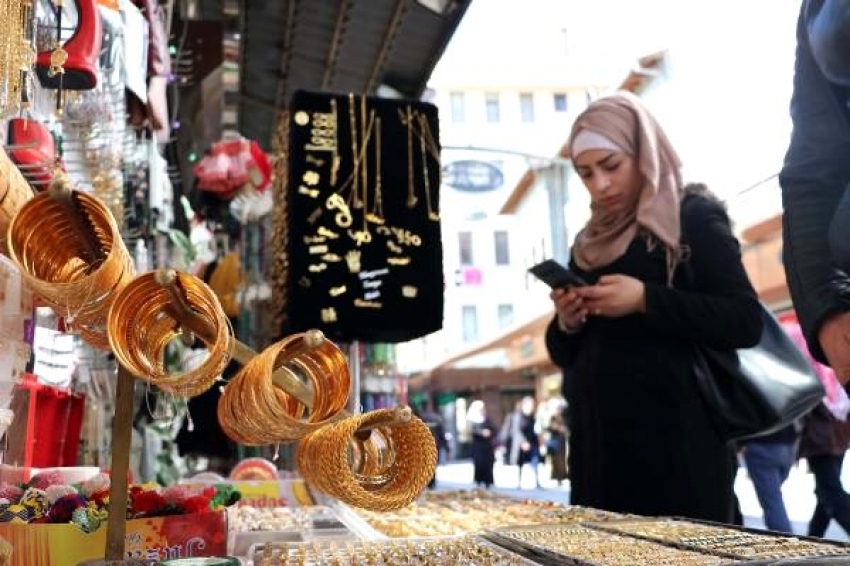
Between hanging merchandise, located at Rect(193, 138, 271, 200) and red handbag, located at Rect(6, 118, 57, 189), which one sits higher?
hanging merchandise, located at Rect(193, 138, 271, 200)

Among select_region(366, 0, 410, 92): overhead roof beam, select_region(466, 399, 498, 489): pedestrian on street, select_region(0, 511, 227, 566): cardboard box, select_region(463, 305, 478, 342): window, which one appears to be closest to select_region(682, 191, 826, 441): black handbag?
select_region(0, 511, 227, 566): cardboard box

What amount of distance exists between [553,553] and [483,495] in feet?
3.73

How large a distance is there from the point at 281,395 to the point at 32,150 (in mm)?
807

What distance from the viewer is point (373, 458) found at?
86 centimetres

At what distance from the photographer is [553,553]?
0.95 m

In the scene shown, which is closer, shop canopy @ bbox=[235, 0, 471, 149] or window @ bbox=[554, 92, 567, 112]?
shop canopy @ bbox=[235, 0, 471, 149]

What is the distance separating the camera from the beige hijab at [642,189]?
5.15 feet

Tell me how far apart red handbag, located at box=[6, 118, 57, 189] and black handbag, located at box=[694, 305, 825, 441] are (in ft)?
4.22

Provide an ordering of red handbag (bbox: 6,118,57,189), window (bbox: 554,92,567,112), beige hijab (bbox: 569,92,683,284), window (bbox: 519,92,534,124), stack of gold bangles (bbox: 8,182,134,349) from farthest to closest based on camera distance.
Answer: window (bbox: 519,92,534,124)
window (bbox: 554,92,567,112)
beige hijab (bbox: 569,92,683,284)
red handbag (bbox: 6,118,57,189)
stack of gold bangles (bbox: 8,182,134,349)

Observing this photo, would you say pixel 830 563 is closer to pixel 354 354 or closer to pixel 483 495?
pixel 483 495

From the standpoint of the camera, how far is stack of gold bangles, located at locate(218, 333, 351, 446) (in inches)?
28.4

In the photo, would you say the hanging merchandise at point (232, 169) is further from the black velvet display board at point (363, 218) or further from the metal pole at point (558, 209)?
the metal pole at point (558, 209)

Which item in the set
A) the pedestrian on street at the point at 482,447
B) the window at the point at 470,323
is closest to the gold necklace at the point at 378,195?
the pedestrian on street at the point at 482,447

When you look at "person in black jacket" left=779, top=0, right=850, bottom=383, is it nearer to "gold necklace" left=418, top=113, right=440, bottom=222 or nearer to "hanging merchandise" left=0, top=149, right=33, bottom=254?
"hanging merchandise" left=0, top=149, right=33, bottom=254
